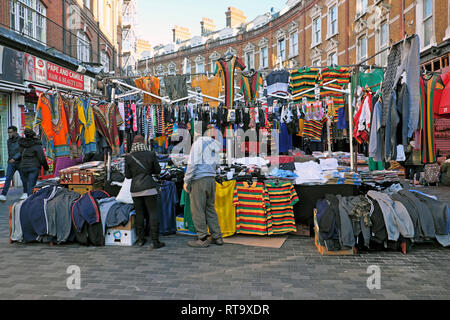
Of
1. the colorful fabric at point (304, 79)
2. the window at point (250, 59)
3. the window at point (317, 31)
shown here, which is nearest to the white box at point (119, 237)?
the colorful fabric at point (304, 79)

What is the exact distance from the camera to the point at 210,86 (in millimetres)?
7770

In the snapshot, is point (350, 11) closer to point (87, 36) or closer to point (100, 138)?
point (87, 36)

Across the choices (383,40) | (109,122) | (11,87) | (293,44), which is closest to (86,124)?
(109,122)

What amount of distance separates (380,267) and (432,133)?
203 cm

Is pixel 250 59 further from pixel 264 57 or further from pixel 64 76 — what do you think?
pixel 64 76

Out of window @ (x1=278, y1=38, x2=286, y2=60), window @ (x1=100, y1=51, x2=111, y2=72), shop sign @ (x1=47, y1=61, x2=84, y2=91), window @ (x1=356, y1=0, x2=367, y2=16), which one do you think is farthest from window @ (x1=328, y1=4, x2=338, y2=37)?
shop sign @ (x1=47, y1=61, x2=84, y2=91)

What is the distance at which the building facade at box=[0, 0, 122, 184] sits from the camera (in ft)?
36.3

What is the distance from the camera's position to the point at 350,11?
823 inches

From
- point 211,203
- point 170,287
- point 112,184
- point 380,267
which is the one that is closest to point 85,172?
point 112,184

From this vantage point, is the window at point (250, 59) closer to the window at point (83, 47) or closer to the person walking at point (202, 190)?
the window at point (83, 47)

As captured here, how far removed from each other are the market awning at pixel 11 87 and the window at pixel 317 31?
20.0 meters

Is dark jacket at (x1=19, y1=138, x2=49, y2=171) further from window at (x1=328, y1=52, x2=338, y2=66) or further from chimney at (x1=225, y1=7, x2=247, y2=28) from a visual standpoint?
chimney at (x1=225, y1=7, x2=247, y2=28)

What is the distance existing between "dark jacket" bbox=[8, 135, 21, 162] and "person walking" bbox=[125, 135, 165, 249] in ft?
16.6
